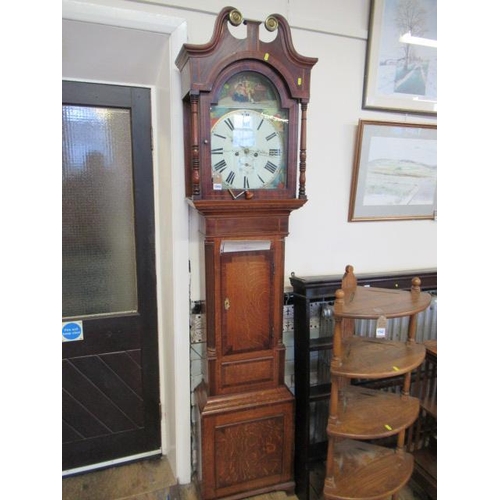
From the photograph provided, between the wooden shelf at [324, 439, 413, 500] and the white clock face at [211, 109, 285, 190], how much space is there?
3.80 ft

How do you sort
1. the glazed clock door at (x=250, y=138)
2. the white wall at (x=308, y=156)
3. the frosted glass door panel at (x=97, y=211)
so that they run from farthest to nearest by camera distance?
the frosted glass door panel at (x=97, y=211), the white wall at (x=308, y=156), the glazed clock door at (x=250, y=138)

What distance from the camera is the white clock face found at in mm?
1309

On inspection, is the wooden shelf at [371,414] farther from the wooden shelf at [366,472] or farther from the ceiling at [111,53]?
the ceiling at [111,53]

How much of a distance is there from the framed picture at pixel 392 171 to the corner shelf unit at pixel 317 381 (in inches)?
13.1

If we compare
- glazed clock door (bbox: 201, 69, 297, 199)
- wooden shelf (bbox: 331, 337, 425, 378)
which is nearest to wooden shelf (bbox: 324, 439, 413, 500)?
wooden shelf (bbox: 331, 337, 425, 378)

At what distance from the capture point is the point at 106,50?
1.41 m

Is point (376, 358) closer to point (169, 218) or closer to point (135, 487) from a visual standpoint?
point (169, 218)

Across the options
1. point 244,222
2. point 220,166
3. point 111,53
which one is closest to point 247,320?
point 244,222

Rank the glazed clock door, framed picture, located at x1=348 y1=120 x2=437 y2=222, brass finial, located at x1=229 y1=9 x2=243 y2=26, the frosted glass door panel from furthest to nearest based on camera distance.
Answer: framed picture, located at x1=348 y1=120 x2=437 y2=222
the frosted glass door panel
the glazed clock door
brass finial, located at x1=229 y1=9 x2=243 y2=26

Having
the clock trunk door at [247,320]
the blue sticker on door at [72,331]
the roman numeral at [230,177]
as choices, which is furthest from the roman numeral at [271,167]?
the blue sticker on door at [72,331]

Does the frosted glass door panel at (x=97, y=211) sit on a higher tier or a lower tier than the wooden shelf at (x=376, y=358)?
higher

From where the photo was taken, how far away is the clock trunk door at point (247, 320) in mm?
1430

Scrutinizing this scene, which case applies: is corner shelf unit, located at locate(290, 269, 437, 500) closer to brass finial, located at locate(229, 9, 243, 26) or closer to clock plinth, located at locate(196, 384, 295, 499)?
clock plinth, located at locate(196, 384, 295, 499)
